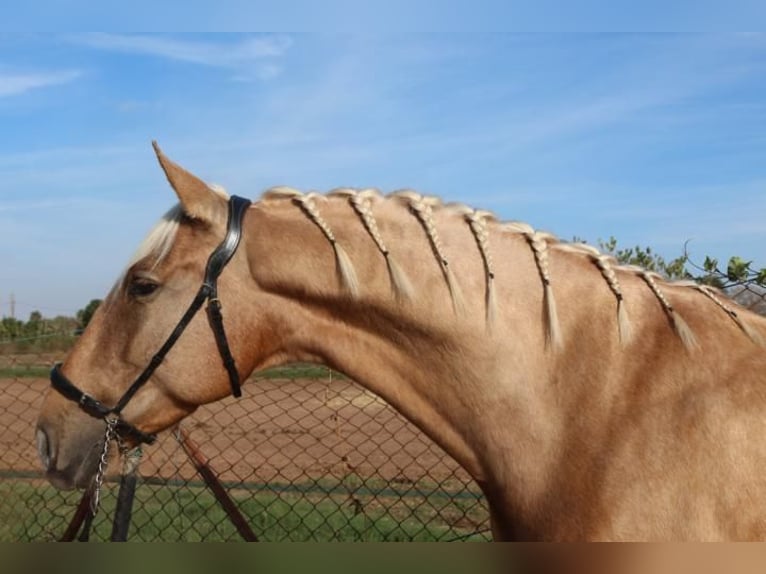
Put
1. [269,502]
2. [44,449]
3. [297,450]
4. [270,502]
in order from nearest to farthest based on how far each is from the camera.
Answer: [44,449]
[270,502]
[269,502]
[297,450]

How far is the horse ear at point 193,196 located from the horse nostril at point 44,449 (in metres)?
1.10

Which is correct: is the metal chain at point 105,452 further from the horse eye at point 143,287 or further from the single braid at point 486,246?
the single braid at point 486,246

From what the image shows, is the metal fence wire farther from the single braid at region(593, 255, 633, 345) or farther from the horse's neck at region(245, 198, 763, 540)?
the single braid at region(593, 255, 633, 345)

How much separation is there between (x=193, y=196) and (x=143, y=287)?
1.32 feet

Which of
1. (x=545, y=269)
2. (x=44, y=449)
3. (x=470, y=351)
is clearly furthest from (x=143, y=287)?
(x=545, y=269)

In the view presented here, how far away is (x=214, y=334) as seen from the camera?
275 cm

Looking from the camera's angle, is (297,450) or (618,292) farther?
(297,450)

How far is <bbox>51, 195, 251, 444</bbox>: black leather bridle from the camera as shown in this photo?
2734 mm

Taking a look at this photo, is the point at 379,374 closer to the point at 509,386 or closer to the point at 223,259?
the point at 509,386

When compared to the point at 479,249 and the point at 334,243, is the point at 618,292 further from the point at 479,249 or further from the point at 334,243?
the point at 334,243

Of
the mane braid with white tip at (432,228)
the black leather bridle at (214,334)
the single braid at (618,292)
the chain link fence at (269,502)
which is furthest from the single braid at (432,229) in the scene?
the chain link fence at (269,502)

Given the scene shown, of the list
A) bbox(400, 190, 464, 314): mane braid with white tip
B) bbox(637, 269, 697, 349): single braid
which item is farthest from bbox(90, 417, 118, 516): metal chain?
bbox(637, 269, 697, 349): single braid

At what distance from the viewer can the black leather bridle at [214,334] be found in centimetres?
273

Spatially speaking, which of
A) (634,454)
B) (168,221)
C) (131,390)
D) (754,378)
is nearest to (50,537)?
(131,390)
